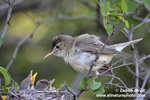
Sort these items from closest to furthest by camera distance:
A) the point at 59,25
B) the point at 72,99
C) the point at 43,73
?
the point at 72,99
the point at 43,73
the point at 59,25

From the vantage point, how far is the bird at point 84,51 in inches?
161

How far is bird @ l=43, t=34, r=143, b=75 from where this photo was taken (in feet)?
13.4

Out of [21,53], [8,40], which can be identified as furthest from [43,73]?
[8,40]

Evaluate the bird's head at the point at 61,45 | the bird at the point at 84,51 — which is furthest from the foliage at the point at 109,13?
the bird's head at the point at 61,45

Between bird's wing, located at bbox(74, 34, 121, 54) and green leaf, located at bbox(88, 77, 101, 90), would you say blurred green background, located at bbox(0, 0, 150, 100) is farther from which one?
green leaf, located at bbox(88, 77, 101, 90)

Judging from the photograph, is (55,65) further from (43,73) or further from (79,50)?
(79,50)

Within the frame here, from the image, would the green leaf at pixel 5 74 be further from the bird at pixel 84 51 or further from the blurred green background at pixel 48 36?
the blurred green background at pixel 48 36

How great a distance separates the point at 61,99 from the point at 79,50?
992 mm

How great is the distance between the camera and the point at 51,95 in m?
3.78

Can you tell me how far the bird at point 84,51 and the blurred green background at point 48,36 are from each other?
186 cm

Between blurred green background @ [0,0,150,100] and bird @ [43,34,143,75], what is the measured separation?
1.86m

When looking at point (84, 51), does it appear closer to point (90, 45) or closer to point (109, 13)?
point (90, 45)

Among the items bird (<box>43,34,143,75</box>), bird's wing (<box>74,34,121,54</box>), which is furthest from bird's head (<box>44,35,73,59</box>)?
bird's wing (<box>74,34,121,54</box>)

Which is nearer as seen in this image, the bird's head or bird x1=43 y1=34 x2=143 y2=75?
bird x1=43 y1=34 x2=143 y2=75
